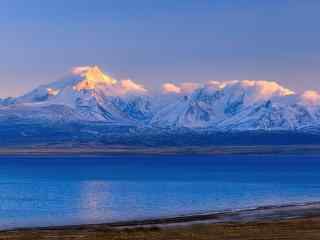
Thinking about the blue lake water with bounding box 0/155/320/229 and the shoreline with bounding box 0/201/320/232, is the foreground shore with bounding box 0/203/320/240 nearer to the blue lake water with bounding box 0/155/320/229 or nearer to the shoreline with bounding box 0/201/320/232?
the shoreline with bounding box 0/201/320/232

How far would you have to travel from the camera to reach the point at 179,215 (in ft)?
286

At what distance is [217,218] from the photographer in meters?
81.2

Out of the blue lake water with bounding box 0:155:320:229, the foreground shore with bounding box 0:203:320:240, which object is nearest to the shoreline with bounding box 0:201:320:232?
the foreground shore with bounding box 0:203:320:240

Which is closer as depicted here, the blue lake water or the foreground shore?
the foreground shore

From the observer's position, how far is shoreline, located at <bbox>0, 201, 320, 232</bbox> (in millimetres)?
73438

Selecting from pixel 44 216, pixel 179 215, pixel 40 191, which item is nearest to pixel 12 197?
pixel 40 191

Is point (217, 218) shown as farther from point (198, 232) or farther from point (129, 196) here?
point (129, 196)

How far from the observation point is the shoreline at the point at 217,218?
73.4 meters

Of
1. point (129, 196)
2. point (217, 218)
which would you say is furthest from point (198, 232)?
point (129, 196)

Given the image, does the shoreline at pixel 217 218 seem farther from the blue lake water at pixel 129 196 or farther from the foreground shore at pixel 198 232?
the blue lake water at pixel 129 196

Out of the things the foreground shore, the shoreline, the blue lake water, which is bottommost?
the foreground shore

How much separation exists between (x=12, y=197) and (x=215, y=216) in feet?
139

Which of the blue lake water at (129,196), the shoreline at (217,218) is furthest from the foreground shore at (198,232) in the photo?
the blue lake water at (129,196)

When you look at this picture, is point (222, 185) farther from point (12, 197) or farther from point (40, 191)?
point (12, 197)
